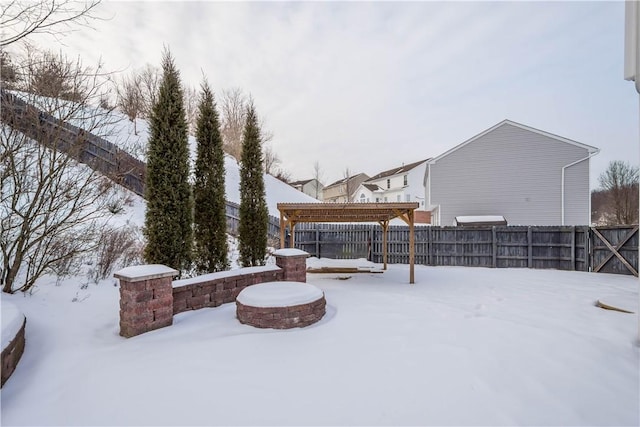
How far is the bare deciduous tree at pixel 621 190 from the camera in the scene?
21.6 metres

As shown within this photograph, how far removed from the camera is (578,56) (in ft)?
25.1

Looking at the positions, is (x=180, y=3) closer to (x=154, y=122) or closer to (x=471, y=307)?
(x=154, y=122)

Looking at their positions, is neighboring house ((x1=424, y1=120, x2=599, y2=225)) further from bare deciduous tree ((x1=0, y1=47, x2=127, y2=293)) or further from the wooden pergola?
bare deciduous tree ((x1=0, y1=47, x2=127, y2=293))

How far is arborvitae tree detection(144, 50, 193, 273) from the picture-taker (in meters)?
4.59

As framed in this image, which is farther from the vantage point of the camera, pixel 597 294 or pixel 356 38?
pixel 356 38

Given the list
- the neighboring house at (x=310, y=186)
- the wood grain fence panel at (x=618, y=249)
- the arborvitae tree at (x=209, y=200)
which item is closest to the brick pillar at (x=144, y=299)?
the arborvitae tree at (x=209, y=200)

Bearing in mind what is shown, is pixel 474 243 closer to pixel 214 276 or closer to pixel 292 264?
pixel 292 264

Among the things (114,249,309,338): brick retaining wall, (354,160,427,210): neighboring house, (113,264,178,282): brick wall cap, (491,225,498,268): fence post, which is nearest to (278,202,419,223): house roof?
(114,249,309,338): brick retaining wall

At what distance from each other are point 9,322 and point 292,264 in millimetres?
3638

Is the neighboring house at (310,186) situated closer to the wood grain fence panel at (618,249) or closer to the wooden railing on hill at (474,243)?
the wooden railing on hill at (474,243)

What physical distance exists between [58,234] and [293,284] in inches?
149

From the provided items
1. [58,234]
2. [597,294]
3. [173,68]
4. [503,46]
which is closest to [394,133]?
[503,46]

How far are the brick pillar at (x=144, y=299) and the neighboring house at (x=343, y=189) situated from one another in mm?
33814

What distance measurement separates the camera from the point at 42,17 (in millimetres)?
3562
